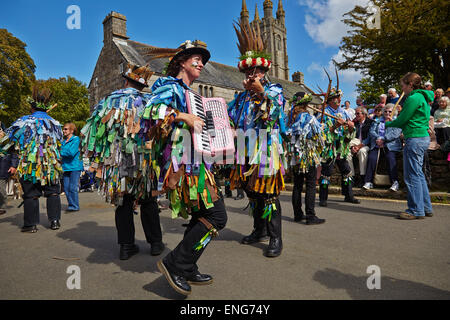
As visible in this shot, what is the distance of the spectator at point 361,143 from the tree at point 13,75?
22544mm

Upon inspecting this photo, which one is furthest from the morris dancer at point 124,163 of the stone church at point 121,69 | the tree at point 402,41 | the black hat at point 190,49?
the stone church at point 121,69

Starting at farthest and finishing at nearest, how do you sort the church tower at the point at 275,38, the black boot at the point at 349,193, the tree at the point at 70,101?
the church tower at the point at 275,38, the tree at the point at 70,101, the black boot at the point at 349,193

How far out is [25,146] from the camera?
183 inches

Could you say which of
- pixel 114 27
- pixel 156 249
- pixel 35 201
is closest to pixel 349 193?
pixel 156 249

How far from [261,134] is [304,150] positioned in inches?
63.5

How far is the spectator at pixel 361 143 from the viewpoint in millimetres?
6977

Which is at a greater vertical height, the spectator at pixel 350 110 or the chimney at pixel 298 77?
the chimney at pixel 298 77

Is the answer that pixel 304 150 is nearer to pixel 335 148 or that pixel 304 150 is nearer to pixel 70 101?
pixel 335 148

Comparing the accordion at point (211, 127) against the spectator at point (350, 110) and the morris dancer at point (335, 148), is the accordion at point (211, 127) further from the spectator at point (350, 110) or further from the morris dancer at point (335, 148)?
the spectator at point (350, 110)

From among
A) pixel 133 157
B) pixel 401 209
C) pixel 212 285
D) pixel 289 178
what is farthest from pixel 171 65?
pixel 289 178

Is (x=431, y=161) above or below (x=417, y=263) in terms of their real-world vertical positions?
above
